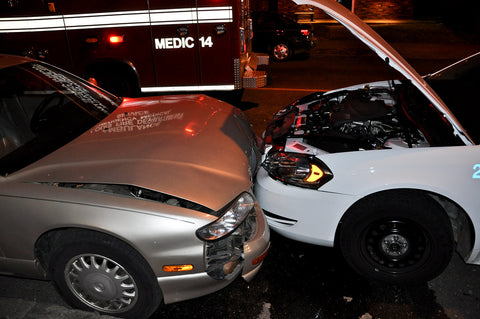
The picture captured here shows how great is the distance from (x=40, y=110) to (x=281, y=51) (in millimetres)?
8520

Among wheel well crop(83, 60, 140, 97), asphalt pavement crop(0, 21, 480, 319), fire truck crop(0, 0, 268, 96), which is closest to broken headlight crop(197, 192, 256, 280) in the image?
asphalt pavement crop(0, 21, 480, 319)

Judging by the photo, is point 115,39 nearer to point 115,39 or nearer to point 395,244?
point 115,39

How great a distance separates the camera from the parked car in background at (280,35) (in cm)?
1079

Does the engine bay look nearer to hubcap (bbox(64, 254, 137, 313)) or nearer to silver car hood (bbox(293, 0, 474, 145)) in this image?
silver car hood (bbox(293, 0, 474, 145))

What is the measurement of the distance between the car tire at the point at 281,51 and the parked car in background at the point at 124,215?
8.36 m

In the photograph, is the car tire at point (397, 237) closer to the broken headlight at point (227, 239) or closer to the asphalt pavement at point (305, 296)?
the asphalt pavement at point (305, 296)

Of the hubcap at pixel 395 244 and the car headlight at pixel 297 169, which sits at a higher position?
the car headlight at pixel 297 169

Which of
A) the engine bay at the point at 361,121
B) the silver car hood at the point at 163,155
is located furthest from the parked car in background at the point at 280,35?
the silver car hood at the point at 163,155

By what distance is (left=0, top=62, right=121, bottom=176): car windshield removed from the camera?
111 inches

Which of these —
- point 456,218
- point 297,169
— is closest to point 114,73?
point 297,169

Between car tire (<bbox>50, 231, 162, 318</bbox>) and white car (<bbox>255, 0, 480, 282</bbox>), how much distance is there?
109 centimetres

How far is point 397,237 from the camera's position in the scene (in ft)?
9.19

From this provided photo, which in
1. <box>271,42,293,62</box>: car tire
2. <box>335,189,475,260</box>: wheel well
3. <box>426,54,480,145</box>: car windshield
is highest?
<box>426,54,480,145</box>: car windshield

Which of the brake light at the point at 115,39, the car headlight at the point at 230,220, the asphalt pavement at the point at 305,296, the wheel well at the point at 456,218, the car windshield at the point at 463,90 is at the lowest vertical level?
the asphalt pavement at the point at 305,296
